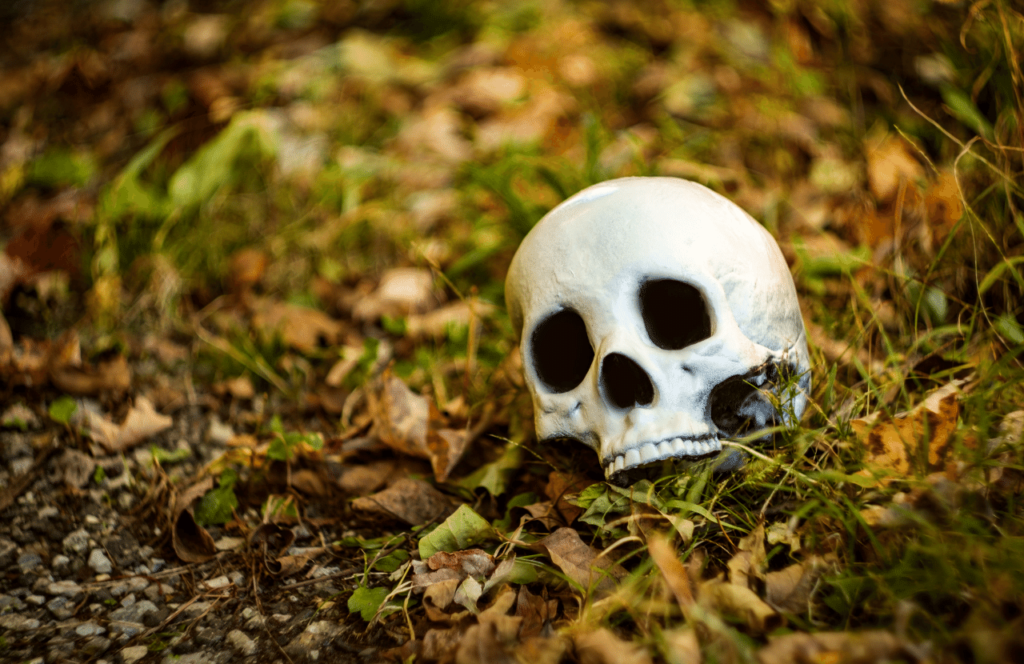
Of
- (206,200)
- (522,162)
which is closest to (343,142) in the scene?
(206,200)

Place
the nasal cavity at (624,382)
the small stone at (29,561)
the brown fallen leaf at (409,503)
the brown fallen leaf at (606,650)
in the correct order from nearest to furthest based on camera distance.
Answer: the brown fallen leaf at (606,650) < the nasal cavity at (624,382) < the small stone at (29,561) < the brown fallen leaf at (409,503)

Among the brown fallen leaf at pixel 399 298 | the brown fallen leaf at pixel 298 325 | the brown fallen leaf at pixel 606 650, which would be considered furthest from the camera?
the brown fallen leaf at pixel 399 298

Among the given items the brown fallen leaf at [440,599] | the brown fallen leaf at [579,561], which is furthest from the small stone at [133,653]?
the brown fallen leaf at [579,561]

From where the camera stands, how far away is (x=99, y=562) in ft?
5.50

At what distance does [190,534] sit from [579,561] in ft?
3.39

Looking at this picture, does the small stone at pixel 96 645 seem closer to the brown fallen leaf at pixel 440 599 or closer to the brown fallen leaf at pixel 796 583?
the brown fallen leaf at pixel 440 599

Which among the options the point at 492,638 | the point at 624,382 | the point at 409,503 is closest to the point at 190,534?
the point at 409,503

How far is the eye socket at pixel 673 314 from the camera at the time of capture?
157cm

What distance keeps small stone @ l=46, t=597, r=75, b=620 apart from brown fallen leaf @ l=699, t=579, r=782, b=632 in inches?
54.6

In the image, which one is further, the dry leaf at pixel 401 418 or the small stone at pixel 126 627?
the dry leaf at pixel 401 418

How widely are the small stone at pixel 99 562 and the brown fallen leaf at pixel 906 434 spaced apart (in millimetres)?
1781

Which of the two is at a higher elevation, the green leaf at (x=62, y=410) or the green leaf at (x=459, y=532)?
the green leaf at (x=62, y=410)

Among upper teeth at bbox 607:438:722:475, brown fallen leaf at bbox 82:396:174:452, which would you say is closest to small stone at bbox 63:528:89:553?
brown fallen leaf at bbox 82:396:174:452

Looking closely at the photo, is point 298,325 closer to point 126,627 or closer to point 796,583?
point 126,627
